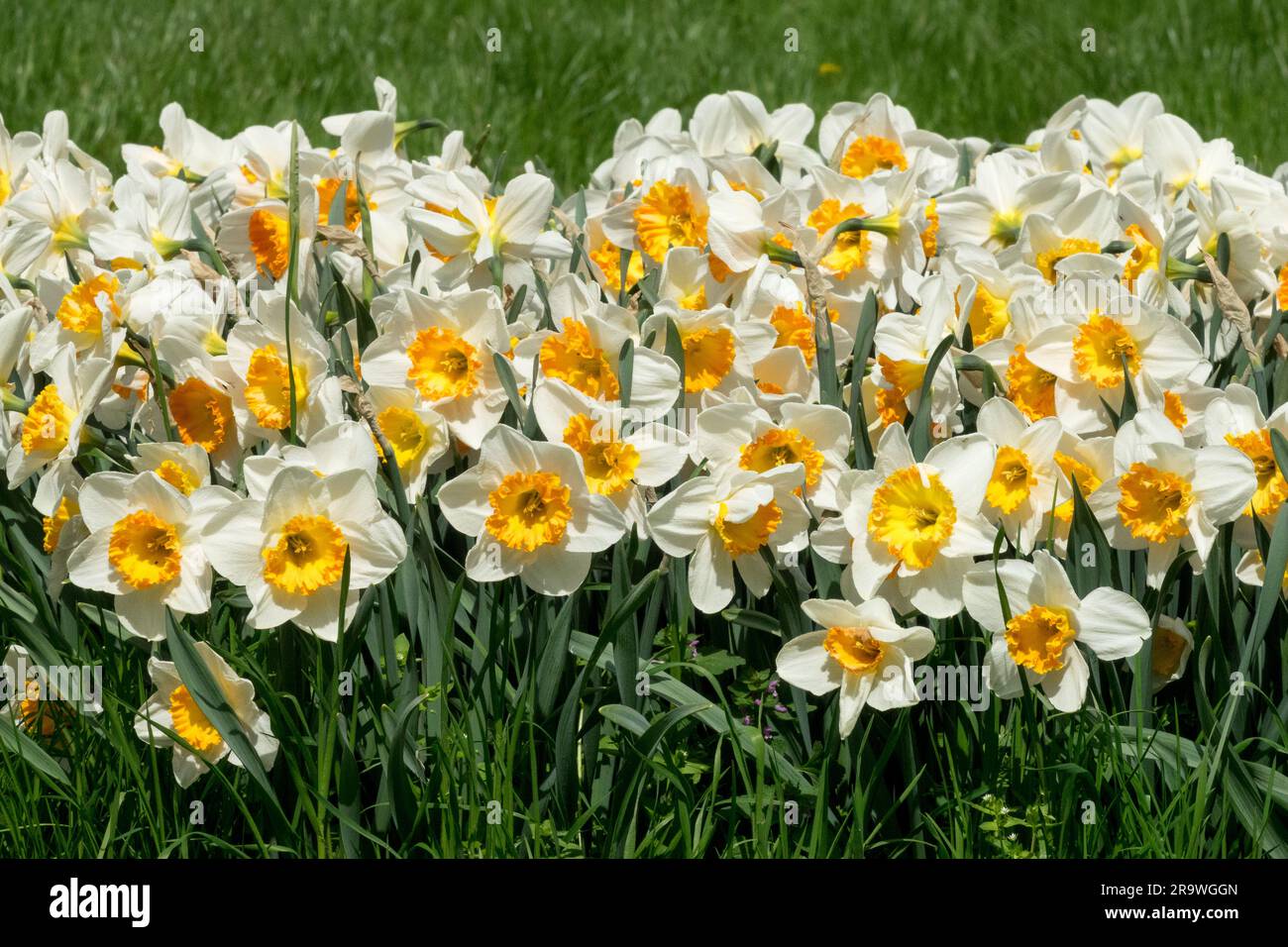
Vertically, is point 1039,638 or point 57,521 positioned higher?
point 57,521

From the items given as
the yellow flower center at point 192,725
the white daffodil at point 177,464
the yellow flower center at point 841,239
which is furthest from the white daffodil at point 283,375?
the yellow flower center at point 841,239

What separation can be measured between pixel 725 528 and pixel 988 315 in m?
0.71

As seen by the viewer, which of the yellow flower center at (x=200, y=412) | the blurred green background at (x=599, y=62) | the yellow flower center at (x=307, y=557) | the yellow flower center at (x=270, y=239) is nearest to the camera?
the yellow flower center at (x=307, y=557)

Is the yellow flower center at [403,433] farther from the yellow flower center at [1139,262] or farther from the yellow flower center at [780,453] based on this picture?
the yellow flower center at [1139,262]

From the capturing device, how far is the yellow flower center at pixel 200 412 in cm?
223

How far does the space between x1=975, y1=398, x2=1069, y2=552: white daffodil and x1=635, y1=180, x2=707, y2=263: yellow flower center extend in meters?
0.76

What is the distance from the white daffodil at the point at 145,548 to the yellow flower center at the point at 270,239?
0.75m

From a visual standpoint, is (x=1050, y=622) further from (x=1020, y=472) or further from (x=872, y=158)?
(x=872, y=158)

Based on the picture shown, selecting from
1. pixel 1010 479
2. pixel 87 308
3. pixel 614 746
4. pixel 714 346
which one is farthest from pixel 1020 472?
pixel 87 308

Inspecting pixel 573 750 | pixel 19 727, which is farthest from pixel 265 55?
pixel 573 750

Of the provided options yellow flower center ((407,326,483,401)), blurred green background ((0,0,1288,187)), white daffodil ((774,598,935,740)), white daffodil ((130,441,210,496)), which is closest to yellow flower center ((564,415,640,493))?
yellow flower center ((407,326,483,401))

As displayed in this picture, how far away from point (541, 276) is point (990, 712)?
1.18m

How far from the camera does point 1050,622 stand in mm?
1932

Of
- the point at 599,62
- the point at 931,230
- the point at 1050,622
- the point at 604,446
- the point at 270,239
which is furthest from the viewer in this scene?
the point at 599,62
